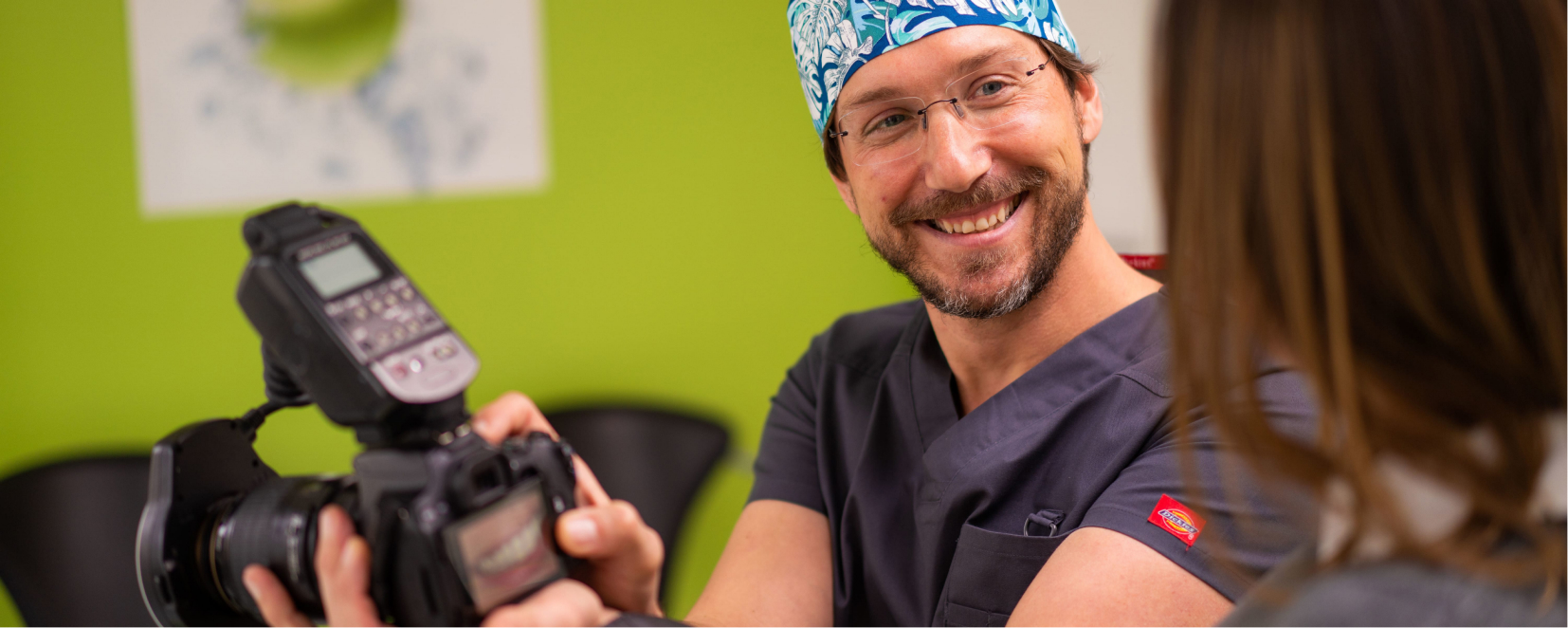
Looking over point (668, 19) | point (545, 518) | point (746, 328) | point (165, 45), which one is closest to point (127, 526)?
point (165, 45)

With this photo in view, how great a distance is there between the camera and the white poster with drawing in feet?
6.82

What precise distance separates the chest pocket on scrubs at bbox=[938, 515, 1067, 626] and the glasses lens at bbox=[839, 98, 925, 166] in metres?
0.46

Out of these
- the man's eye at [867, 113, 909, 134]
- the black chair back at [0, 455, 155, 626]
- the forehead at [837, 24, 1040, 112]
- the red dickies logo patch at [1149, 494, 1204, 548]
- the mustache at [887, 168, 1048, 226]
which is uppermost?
the forehead at [837, 24, 1040, 112]

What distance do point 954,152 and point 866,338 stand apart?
35 cm

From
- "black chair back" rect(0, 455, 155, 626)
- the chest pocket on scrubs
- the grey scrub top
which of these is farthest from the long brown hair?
"black chair back" rect(0, 455, 155, 626)

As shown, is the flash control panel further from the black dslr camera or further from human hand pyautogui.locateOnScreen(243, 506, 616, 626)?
human hand pyautogui.locateOnScreen(243, 506, 616, 626)

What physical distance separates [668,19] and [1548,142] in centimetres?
192

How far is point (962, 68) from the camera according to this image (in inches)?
46.3

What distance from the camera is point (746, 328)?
7.89 feet

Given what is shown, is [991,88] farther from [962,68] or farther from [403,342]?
[403,342]

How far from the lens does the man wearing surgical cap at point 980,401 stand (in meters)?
0.92

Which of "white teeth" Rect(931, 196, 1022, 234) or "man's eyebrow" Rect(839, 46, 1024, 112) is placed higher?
"man's eyebrow" Rect(839, 46, 1024, 112)

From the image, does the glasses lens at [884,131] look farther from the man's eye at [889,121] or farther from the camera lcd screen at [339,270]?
the camera lcd screen at [339,270]

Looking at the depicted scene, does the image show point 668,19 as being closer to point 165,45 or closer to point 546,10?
point 546,10
